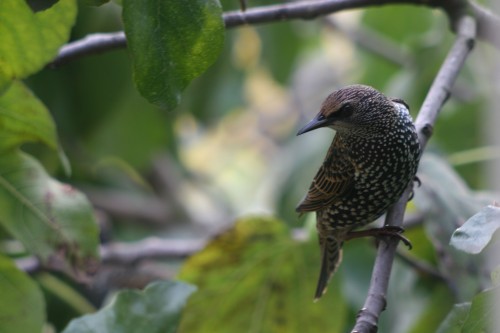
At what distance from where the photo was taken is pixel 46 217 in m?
3.26

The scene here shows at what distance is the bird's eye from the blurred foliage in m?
0.46

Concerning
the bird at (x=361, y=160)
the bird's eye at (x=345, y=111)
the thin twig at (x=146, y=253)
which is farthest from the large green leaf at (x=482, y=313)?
the thin twig at (x=146, y=253)

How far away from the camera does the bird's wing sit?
338 cm

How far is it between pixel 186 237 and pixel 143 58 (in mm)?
4051

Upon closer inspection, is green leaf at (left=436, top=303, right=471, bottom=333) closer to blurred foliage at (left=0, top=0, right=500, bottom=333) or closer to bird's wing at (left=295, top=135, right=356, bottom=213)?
blurred foliage at (left=0, top=0, right=500, bottom=333)

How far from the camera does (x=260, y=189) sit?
285 inches

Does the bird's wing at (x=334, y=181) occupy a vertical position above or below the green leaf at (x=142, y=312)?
above

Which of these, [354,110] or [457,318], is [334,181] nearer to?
[354,110]

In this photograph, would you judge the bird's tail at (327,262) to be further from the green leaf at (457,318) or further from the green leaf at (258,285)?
the green leaf at (457,318)

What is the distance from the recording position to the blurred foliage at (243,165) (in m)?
3.31

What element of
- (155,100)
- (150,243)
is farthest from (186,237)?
(155,100)

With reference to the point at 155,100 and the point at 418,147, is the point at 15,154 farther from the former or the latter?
the point at 418,147

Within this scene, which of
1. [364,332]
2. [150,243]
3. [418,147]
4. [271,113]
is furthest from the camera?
[271,113]

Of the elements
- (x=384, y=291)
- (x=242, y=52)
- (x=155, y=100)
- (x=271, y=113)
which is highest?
A: (x=155, y=100)
